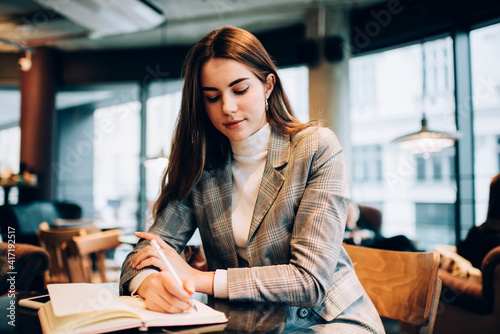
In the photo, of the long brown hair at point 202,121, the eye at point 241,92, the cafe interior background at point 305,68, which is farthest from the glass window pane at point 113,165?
the eye at point 241,92

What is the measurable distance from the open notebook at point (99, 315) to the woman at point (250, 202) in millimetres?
46

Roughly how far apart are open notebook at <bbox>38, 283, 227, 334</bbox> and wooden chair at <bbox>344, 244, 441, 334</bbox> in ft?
2.58

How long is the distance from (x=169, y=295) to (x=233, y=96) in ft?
2.11

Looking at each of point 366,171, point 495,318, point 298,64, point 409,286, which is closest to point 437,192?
point 366,171

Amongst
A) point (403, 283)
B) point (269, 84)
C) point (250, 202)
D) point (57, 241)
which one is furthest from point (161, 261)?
point (57, 241)

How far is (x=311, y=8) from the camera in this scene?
5.79 metres

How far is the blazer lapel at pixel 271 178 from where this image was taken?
115 cm

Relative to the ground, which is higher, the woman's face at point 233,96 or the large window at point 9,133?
the large window at point 9,133

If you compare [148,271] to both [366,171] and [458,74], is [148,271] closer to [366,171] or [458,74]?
[458,74]

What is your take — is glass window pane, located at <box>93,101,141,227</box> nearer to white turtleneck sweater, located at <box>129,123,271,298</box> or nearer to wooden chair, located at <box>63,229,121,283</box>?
wooden chair, located at <box>63,229,121,283</box>

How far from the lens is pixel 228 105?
1.18 metres

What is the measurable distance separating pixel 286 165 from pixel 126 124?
409 inches

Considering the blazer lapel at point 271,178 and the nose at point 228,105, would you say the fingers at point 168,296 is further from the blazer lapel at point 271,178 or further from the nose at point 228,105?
the nose at point 228,105

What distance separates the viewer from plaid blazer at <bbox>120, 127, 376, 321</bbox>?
965 millimetres
